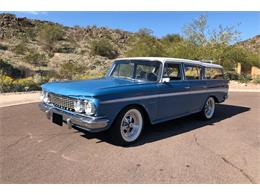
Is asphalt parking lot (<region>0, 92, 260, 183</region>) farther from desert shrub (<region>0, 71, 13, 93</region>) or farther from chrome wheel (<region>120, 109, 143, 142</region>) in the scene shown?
desert shrub (<region>0, 71, 13, 93</region>)

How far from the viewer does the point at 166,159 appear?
4363 mm

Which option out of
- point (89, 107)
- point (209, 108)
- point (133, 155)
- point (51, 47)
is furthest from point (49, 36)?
point (133, 155)

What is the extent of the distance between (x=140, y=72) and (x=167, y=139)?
1.45m

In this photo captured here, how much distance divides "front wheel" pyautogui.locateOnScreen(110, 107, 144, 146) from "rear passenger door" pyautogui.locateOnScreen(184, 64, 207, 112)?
5.57 feet

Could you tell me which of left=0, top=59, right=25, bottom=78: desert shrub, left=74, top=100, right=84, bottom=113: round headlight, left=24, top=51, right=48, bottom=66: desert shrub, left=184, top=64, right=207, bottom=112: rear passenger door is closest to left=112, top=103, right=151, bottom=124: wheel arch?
left=74, top=100, right=84, bottom=113: round headlight

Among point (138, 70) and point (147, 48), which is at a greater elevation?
point (147, 48)

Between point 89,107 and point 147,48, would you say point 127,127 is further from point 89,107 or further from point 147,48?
point 147,48

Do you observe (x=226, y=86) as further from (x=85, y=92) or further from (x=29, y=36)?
(x=29, y=36)

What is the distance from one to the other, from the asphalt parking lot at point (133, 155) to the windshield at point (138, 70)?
3.84 ft

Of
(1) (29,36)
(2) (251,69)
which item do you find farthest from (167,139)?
(1) (29,36)

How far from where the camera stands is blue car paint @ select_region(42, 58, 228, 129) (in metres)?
4.53

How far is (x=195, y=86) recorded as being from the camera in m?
6.52

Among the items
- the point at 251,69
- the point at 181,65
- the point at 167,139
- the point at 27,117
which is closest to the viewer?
the point at 167,139

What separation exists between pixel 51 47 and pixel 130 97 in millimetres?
35985
